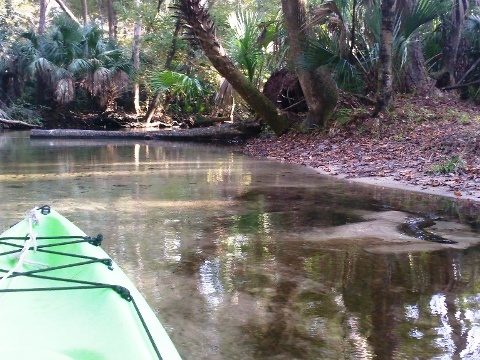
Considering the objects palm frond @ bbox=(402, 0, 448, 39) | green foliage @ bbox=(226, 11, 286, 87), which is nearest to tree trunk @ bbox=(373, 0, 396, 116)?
palm frond @ bbox=(402, 0, 448, 39)

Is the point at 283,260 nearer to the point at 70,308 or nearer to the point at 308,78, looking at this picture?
the point at 70,308

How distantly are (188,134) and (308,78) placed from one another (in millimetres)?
4557

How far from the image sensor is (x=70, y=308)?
243 cm

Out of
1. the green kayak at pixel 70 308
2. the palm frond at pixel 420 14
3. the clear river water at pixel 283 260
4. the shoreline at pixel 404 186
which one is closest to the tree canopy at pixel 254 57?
the palm frond at pixel 420 14

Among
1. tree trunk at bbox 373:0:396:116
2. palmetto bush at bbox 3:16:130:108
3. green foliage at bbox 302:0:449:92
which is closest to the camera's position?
tree trunk at bbox 373:0:396:116

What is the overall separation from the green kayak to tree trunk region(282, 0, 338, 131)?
394 inches

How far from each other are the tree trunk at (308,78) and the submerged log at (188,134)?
2.56 meters

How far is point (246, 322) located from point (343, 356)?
63 centimetres

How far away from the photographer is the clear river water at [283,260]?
294cm

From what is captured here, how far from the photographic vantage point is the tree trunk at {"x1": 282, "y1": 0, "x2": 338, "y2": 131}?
12.5m

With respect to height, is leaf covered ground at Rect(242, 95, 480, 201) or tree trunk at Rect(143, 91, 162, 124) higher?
tree trunk at Rect(143, 91, 162, 124)

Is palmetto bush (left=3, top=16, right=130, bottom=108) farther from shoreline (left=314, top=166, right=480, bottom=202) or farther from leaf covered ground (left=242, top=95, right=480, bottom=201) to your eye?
shoreline (left=314, top=166, right=480, bottom=202)

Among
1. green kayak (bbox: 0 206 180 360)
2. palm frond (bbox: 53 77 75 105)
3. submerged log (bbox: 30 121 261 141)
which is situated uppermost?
palm frond (bbox: 53 77 75 105)

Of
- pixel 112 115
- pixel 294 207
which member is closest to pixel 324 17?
pixel 294 207
